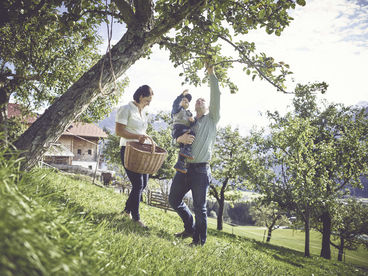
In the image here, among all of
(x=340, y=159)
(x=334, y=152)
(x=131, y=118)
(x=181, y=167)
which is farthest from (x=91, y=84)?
(x=340, y=159)

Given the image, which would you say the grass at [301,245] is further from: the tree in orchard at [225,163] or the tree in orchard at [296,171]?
the tree in orchard at [296,171]

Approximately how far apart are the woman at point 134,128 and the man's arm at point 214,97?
1.13 meters

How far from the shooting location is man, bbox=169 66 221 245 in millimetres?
3291

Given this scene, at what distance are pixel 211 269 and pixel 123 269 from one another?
1300 mm

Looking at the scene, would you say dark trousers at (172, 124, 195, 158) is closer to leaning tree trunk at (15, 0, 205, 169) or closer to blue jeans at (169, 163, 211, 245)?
blue jeans at (169, 163, 211, 245)

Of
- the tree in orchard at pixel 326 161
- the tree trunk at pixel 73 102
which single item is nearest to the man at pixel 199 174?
the tree trunk at pixel 73 102

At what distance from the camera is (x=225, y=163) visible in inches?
888

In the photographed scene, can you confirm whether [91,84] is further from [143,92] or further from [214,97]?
[214,97]

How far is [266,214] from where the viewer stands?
44.9 metres

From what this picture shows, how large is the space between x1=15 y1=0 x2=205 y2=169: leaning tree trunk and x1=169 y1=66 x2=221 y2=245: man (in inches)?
45.4

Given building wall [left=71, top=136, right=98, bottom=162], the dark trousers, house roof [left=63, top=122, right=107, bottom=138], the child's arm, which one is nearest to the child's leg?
the dark trousers

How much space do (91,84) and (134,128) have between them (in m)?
1.05

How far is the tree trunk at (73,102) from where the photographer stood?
92.7 inches

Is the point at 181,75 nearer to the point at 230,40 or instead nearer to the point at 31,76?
the point at 230,40
